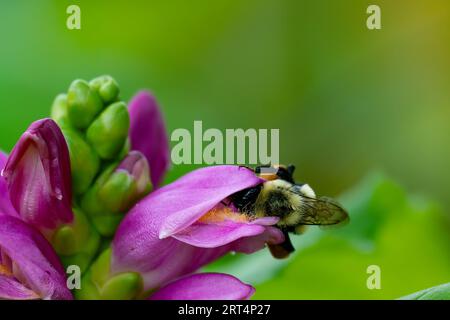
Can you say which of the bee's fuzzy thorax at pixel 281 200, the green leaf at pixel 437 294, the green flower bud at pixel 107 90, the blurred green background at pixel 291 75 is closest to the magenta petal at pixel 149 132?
the green flower bud at pixel 107 90

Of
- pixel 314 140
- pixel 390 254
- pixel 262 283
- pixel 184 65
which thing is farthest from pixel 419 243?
pixel 184 65

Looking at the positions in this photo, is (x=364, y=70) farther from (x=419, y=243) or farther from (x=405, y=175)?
(x=419, y=243)

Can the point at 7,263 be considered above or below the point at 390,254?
above

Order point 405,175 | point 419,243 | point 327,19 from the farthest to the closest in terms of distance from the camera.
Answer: point 405,175 < point 327,19 < point 419,243

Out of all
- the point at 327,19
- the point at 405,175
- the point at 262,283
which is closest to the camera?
the point at 262,283

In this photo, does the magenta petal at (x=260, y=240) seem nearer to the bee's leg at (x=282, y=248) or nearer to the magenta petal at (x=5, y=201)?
the bee's leg at (x=282, y=248)

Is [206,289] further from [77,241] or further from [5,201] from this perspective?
[5,201]

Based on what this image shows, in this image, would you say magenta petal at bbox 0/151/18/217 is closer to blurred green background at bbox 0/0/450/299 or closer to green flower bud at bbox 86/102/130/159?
green flower bud at bbox 86/102/130/159

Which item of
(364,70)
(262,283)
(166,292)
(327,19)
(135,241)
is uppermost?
(327,19)
